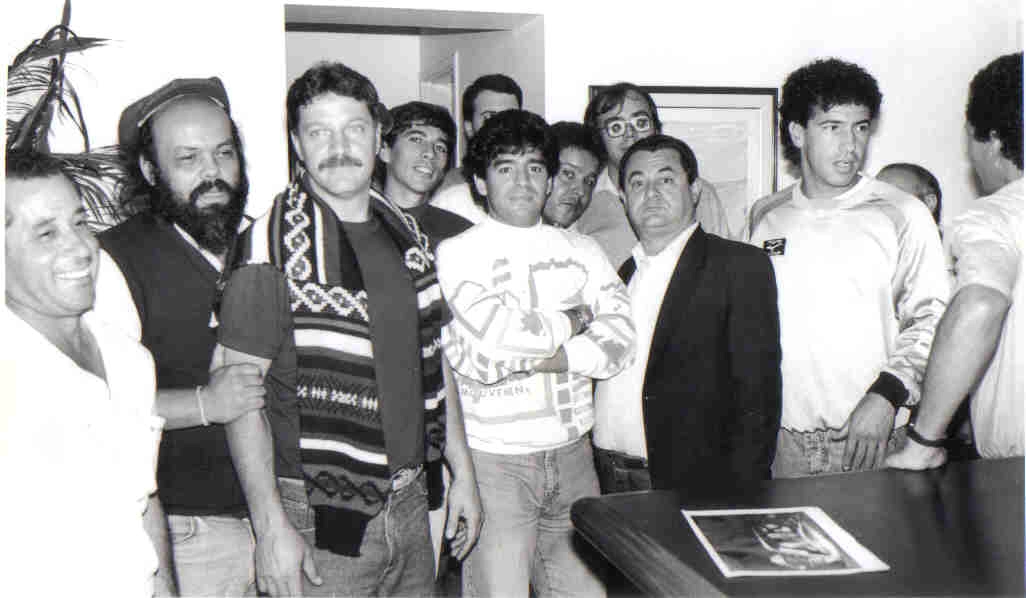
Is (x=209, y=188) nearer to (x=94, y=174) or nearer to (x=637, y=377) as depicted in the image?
(x=94, y=174)

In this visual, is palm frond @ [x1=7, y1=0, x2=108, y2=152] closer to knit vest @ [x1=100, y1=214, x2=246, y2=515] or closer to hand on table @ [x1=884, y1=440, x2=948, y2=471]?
knit vest @ [x1=100, y1=214, x2=246, y2=515]

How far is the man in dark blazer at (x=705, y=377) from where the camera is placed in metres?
2.29

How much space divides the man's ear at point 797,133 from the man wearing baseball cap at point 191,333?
1.60 meters

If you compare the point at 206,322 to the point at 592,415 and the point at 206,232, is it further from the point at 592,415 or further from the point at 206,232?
the point at 592,415

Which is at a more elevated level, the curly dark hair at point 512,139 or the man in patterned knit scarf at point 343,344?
the curly dark hair at point 512,139

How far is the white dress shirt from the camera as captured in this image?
2.39m

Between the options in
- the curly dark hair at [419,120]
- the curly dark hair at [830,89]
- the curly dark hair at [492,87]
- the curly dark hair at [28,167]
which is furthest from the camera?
the curly dark hair at [492,87]

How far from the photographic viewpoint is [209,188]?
211 cm

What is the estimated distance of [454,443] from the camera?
7.14 ft

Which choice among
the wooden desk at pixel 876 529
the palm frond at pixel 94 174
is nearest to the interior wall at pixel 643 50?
the palm frond at pixel 94 174

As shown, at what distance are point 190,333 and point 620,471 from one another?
3.87ft

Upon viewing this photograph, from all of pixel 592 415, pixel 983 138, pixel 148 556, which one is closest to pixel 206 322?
pixel 148 556

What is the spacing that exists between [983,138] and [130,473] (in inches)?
71.7

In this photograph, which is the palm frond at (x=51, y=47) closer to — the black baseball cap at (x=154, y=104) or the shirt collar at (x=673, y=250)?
the black baseball cap at (x=154, y=104)
